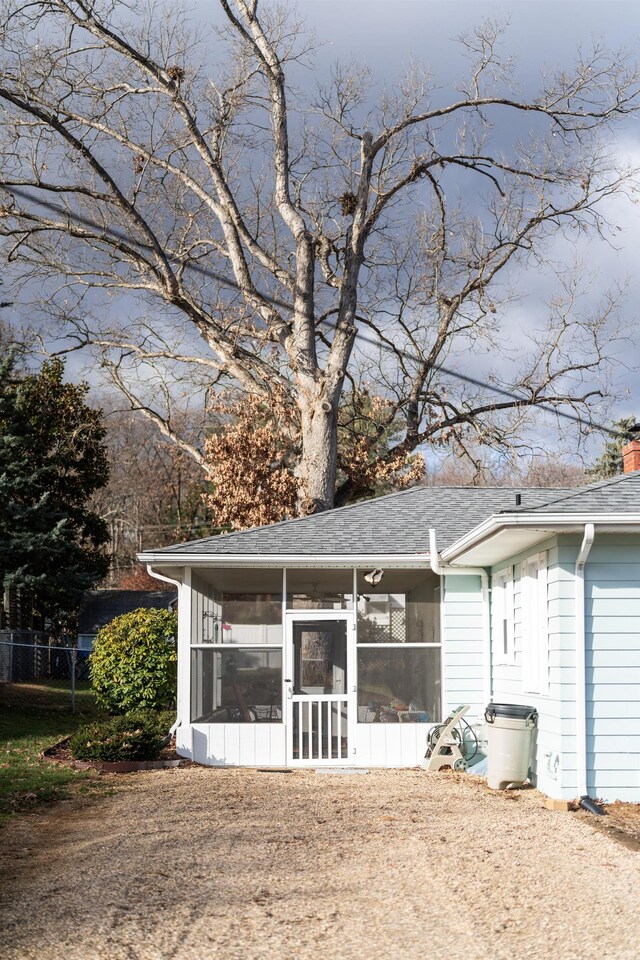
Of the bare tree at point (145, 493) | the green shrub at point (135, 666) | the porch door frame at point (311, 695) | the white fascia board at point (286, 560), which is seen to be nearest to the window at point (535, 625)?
the white fascia board at point (286, 560)

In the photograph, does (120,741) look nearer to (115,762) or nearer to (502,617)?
(115,762)

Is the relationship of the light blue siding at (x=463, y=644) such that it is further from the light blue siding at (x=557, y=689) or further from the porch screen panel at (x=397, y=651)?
the light blue siding at (x=557, y=689)

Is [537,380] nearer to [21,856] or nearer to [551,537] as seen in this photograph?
[551,537]

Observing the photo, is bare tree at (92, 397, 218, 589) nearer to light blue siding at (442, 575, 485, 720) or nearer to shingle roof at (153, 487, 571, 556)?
shingle roof at (153, 487, 571, 556)

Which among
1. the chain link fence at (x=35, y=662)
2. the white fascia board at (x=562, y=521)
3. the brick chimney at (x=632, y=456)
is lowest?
the chain link fence at (x=35, y=662)

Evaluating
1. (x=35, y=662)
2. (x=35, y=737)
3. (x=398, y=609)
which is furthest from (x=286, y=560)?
(x=35, y=662)

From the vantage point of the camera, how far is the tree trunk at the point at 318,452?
70.2 feet

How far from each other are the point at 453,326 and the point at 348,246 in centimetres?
328

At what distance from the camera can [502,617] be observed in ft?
42.7

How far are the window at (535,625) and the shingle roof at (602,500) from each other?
691 mm

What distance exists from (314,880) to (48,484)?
2301 centimetres

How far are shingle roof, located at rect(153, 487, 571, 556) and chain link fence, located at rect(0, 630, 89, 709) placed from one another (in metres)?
11.0

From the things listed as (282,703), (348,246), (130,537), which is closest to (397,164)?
(348,246)

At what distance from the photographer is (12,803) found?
400 inches
